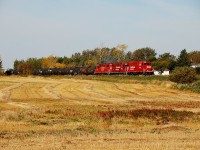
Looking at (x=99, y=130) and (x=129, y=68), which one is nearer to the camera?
(x=99, y=130)

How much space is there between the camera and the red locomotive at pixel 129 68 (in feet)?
321

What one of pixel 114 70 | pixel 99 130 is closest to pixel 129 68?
pixel 114 70

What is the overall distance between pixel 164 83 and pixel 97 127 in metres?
50.7

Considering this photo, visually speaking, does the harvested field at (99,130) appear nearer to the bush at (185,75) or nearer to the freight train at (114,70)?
the bush at (185,75)

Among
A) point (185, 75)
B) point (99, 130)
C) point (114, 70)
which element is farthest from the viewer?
point (114, 70)

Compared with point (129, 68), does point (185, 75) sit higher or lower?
lower

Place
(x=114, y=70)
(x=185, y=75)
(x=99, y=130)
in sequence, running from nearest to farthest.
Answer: (x=99, y=130)
(x=185, y=75)
(x=114, y=70)

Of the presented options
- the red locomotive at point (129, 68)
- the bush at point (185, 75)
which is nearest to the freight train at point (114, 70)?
the red locomotive at point (129, 68)

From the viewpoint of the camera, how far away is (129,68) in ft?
333

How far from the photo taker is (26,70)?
14050cm

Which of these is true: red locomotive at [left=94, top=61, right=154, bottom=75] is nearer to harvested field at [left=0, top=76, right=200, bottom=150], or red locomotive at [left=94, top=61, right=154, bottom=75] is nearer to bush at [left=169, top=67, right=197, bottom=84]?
bush at [left=169, top=67, right=197, bottom=84]

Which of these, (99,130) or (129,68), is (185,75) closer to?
(129,68)

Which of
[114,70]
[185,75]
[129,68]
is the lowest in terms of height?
[185,75]

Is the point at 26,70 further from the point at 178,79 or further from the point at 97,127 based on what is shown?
the point at 97,127
